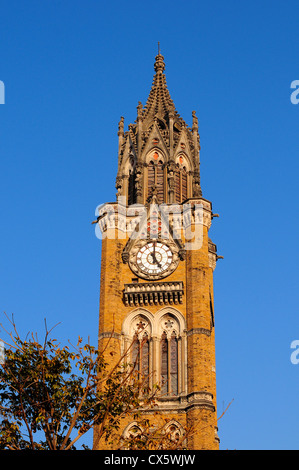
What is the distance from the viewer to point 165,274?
5075cm

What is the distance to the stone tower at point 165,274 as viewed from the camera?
47.1 metres

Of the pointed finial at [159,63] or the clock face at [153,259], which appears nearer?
the clock face at [153,259]

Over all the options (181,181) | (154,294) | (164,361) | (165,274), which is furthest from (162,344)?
(181,181)

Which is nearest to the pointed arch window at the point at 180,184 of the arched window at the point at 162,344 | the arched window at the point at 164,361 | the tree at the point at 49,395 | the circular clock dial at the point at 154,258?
the circular clock dial at the point at 154,258

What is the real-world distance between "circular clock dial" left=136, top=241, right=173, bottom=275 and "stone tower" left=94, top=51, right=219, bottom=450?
6cm

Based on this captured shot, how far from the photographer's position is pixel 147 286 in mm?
50000

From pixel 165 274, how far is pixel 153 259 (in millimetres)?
1205

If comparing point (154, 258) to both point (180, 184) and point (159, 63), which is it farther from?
point (159, 63)

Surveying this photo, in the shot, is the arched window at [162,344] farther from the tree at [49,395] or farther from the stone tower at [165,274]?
the tree at [49,395]

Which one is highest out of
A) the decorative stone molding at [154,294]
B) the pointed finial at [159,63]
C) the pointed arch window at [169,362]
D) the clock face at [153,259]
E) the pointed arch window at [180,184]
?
the pointed finial at [159,63]

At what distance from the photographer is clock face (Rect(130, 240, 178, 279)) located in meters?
50.8

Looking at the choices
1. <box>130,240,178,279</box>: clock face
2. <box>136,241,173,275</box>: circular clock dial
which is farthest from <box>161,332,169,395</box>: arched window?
<box>136,241,173,275</box>: circular clock dial

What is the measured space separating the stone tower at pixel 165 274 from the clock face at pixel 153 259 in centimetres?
6
